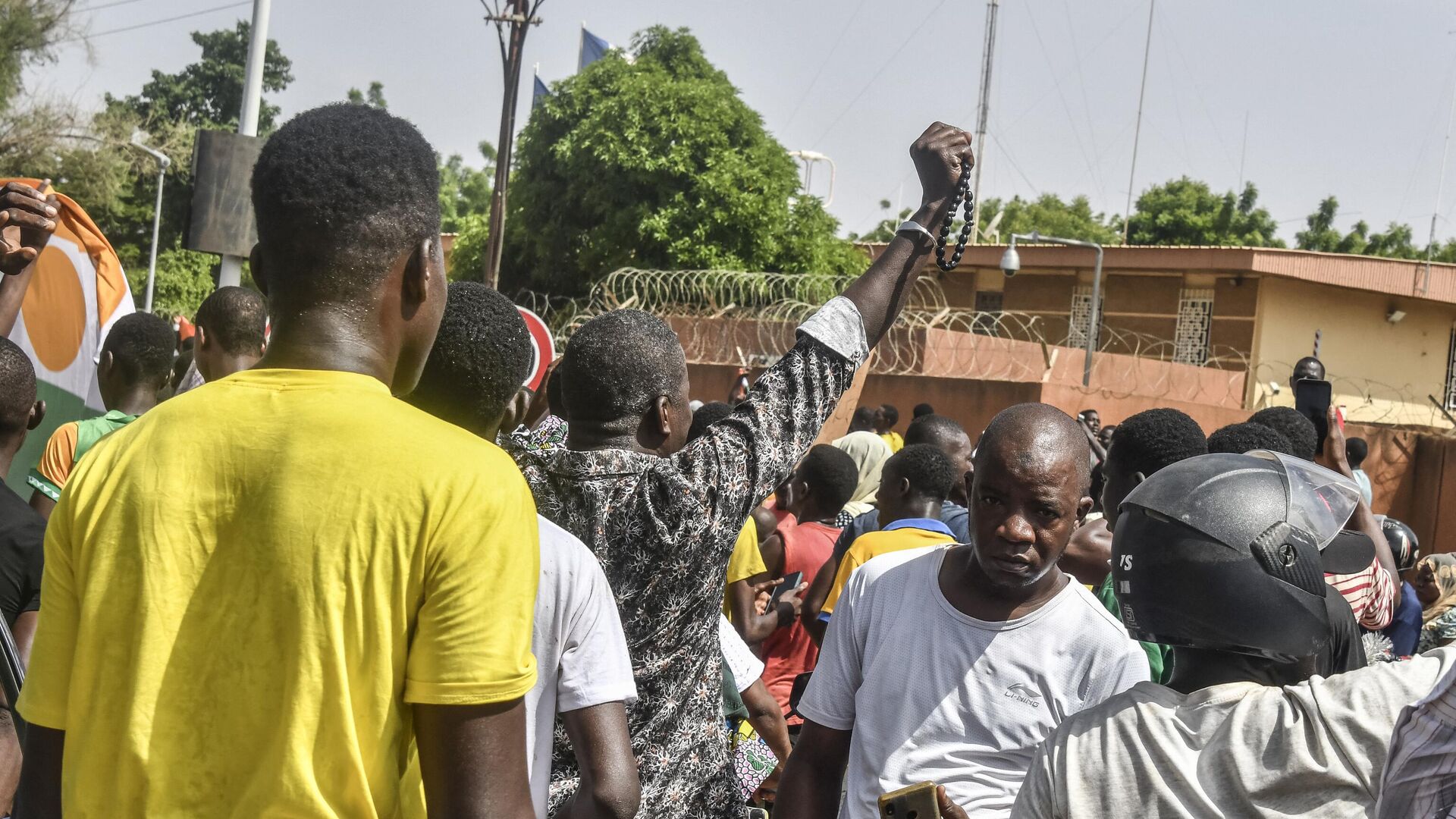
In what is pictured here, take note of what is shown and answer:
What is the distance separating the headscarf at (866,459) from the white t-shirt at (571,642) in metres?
6.05

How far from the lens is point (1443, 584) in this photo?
6.38 meters

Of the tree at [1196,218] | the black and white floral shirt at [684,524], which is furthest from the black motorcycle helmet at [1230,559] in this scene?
the tree at [1196,218]

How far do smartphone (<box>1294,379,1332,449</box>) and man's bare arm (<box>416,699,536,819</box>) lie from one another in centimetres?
509

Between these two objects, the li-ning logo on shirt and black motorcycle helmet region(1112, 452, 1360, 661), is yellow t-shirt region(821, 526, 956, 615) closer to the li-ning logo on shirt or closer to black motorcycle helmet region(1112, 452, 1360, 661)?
the li-ning logo on shirt

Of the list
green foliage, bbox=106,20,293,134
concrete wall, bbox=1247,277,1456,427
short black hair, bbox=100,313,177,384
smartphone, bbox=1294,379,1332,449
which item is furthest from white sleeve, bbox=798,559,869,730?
green foliage, bbox=106,20,293,134

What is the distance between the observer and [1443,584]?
638 cm

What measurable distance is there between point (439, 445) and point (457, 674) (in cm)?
27

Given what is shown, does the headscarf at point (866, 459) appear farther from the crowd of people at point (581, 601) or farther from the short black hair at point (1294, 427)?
the crowd of people at point (581, 601)

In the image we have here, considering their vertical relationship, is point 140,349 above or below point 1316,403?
below

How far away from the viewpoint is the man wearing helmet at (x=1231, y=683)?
1780 mm

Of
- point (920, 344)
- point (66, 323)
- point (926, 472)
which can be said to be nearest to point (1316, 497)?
point (926, 472)

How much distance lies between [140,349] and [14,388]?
1012 mm

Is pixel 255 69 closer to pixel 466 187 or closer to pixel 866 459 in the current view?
pixel 866 459

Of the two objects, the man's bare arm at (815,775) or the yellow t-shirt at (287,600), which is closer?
the yellow t-shirt at (287,600)
